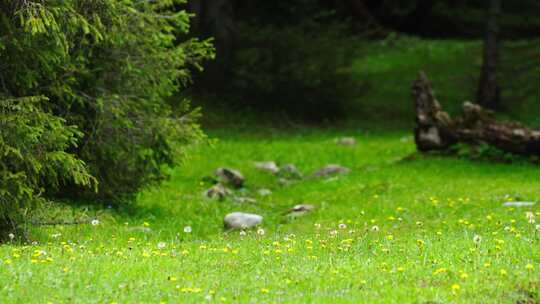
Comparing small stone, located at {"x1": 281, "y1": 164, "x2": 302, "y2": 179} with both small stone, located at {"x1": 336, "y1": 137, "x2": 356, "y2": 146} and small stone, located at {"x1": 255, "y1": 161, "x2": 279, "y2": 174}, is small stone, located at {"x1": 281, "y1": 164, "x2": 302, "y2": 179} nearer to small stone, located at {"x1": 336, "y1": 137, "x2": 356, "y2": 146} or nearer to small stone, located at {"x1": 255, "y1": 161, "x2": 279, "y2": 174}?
small stone, located at {"x1": 255, "y1": 161, "x2": 279, "y2": 174}

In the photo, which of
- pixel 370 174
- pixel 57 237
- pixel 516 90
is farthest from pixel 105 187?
pixel 516 90

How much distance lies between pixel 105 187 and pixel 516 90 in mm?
18912

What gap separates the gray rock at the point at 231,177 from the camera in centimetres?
1962

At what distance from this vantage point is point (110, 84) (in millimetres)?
15195

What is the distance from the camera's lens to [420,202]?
1582 cm

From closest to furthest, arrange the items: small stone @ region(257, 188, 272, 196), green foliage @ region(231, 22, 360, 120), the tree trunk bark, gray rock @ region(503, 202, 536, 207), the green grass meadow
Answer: the green grass meadow
gray rock @ region(503, 202, 536, 207)
small stone @ region(257, 188, 272, 196)
the tree trunk bark
green foliage @ region(231, 22, 360, 120)

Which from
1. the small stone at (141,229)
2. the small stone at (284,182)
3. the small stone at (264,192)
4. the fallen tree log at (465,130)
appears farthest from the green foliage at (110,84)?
the fallen tree log at (465,130)

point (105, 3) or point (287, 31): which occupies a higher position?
point (105, 3)

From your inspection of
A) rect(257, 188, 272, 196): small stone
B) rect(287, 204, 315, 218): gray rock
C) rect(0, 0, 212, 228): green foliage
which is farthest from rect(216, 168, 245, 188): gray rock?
rect(0, 0, 212, 228): green foliage

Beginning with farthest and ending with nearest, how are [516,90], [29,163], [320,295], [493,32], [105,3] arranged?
1. [516,90]
2. [493,32]
3. [105,3]
4. [29,163]
5. [320,295]

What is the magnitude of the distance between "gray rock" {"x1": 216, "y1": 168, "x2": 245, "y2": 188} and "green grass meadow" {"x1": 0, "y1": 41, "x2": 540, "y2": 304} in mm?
287

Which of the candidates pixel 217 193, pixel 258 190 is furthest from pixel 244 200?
pixel 258 190

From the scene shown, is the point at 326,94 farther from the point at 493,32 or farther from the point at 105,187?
the point at 105,187

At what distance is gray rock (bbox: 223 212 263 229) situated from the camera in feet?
47.3
